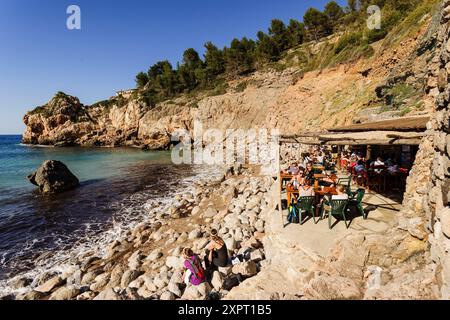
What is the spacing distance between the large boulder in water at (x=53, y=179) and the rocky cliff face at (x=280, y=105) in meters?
21.5

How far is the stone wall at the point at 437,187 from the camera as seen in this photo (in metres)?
3.16

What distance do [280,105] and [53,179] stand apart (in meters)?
29.6

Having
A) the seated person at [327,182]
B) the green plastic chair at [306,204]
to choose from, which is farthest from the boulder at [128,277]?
the seated person at [327,182]

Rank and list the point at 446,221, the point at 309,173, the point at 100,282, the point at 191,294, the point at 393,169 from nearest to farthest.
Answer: the point at 446,221
the point at 191,294
the point at 100,282
the point at 393,169
the point at 309,173

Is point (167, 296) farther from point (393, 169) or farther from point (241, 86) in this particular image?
point (241, 86)

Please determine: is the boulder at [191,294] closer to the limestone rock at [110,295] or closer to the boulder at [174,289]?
the boulder at [174,289]

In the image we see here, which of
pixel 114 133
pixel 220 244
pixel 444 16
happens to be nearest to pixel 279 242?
pixel 220 244

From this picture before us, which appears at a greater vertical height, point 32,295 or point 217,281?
point 217,281

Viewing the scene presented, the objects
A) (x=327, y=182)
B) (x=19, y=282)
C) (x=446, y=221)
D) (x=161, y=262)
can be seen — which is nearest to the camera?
(x=446, y=221)

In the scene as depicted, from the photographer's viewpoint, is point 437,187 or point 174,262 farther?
point 174,262

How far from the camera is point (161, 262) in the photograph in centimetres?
760

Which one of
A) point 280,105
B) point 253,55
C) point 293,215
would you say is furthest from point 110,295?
point 253,55

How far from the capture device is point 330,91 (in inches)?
1046

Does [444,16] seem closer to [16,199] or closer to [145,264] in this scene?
[145,264]
